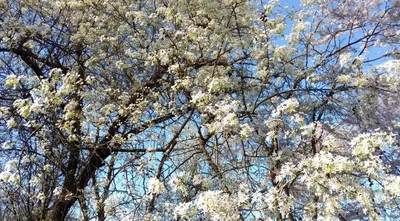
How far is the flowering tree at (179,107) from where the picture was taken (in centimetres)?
377

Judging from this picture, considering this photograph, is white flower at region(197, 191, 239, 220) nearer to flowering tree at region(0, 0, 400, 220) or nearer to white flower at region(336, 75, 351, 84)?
flowering tree at region(0, 0, 400, 220)

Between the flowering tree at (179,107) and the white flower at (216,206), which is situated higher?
the flowering tree at (179,107)

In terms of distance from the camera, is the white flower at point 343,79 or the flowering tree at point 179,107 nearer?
the flowering tree at point 179,107

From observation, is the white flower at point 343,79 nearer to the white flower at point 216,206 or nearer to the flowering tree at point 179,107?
the flowering tree at point 179,107

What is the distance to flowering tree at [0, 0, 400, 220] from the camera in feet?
12.4

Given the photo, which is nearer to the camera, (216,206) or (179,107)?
(216,206)

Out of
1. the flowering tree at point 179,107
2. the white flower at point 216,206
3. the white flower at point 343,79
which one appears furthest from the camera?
the white flower at point 343,79

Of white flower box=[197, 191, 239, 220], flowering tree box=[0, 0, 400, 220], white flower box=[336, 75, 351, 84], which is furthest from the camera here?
white flower box=[336, 75, 351, 84]

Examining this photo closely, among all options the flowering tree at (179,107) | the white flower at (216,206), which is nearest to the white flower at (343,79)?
the flowering tree at (179,107)

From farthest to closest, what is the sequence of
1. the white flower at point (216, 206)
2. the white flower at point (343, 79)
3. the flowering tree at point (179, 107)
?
the white flower at point (343, 79), the flowering tree at point (179, 107), the white flower at point (216, 206)

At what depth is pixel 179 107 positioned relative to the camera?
495cm

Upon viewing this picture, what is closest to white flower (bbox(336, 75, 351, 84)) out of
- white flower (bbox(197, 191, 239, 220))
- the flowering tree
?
the flowering tree

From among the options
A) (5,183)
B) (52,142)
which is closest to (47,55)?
(52,142)

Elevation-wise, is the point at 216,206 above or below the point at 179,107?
below
